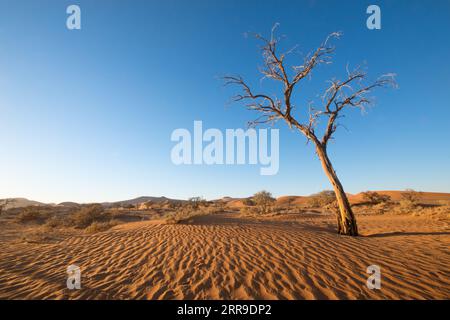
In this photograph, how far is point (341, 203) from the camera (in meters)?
7.88

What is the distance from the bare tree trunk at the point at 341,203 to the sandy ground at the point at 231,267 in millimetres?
1138

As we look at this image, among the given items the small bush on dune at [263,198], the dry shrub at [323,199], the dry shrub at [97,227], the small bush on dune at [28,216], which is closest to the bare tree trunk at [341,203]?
the dry shrub at [97,227]

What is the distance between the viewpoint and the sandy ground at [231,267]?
3463 millimetres

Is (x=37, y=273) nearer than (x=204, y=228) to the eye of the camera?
Yes

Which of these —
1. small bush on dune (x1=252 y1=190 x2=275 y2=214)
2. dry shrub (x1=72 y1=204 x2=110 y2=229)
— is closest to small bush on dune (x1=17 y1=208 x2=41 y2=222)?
dry shrub (x1=72 y1=204 x2=110 y2=229)

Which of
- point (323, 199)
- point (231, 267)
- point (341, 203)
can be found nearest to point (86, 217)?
point (231, 267)

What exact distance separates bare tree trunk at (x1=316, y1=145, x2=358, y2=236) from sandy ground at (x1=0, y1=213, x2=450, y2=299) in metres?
1.14

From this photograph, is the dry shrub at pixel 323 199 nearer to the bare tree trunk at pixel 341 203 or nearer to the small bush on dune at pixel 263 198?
the small bush on dune at pixel 263 198

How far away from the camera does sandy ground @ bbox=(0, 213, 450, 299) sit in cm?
346

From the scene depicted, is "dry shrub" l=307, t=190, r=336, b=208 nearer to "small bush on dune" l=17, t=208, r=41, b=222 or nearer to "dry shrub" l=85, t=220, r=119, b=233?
"dry shrub" l=85, t=220, r=119, b=233
